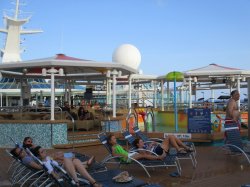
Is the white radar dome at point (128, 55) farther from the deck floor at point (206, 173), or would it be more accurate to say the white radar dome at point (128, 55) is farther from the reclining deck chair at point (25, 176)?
the reclining deck chair at point (25, 176)

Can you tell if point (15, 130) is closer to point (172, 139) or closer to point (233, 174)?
point (172, 139)

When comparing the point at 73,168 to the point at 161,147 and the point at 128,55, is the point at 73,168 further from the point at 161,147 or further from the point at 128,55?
the point at 128,55

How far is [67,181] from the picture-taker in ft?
18.0

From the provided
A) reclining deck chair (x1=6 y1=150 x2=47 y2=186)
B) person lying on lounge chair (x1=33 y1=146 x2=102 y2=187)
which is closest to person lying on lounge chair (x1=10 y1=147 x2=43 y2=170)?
reclining deck chair (x1=6 y1=150 x2=47 y2=186)

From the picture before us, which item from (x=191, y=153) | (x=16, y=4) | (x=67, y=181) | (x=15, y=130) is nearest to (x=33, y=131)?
(x=15, y=130)

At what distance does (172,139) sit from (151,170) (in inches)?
29.5

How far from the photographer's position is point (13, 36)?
51094 mm

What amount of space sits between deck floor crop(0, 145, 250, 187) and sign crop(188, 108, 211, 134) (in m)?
1.57

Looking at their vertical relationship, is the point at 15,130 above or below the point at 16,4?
below

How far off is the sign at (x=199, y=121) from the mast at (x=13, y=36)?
141 feet

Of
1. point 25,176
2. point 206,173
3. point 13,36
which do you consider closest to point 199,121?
point 206,173

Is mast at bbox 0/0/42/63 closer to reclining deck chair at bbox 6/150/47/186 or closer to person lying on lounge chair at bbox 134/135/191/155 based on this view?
reclining deck chair at bbox 6/150/47/186

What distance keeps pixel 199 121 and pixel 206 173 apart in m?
4.07

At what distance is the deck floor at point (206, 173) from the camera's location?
255 inches
